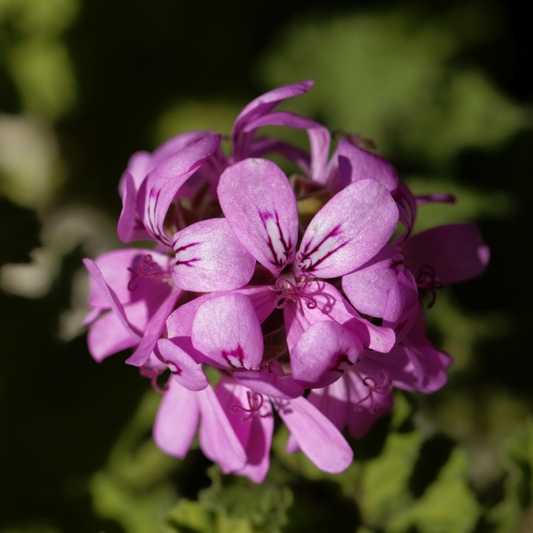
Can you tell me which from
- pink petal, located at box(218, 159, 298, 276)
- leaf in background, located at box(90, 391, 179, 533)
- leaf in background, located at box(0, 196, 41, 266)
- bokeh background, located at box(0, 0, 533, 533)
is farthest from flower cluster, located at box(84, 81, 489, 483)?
leaf in background, located at box(90, 391, 179, 533)

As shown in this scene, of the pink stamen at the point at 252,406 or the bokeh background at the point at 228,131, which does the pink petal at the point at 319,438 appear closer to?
the pink stamen at the point at 252,406

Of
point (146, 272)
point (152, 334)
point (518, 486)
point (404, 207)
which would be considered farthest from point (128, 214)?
point (518, 486)

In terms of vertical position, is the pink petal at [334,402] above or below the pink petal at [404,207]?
below

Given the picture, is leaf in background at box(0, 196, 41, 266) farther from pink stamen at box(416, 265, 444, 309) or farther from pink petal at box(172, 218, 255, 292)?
pink stamen at box(416, 265, 444, 309)

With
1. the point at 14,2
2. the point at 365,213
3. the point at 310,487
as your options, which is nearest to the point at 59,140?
the point at 14,2

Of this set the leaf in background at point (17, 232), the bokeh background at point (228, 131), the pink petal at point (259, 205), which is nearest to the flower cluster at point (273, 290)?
the pink petal at point (259, 205)
